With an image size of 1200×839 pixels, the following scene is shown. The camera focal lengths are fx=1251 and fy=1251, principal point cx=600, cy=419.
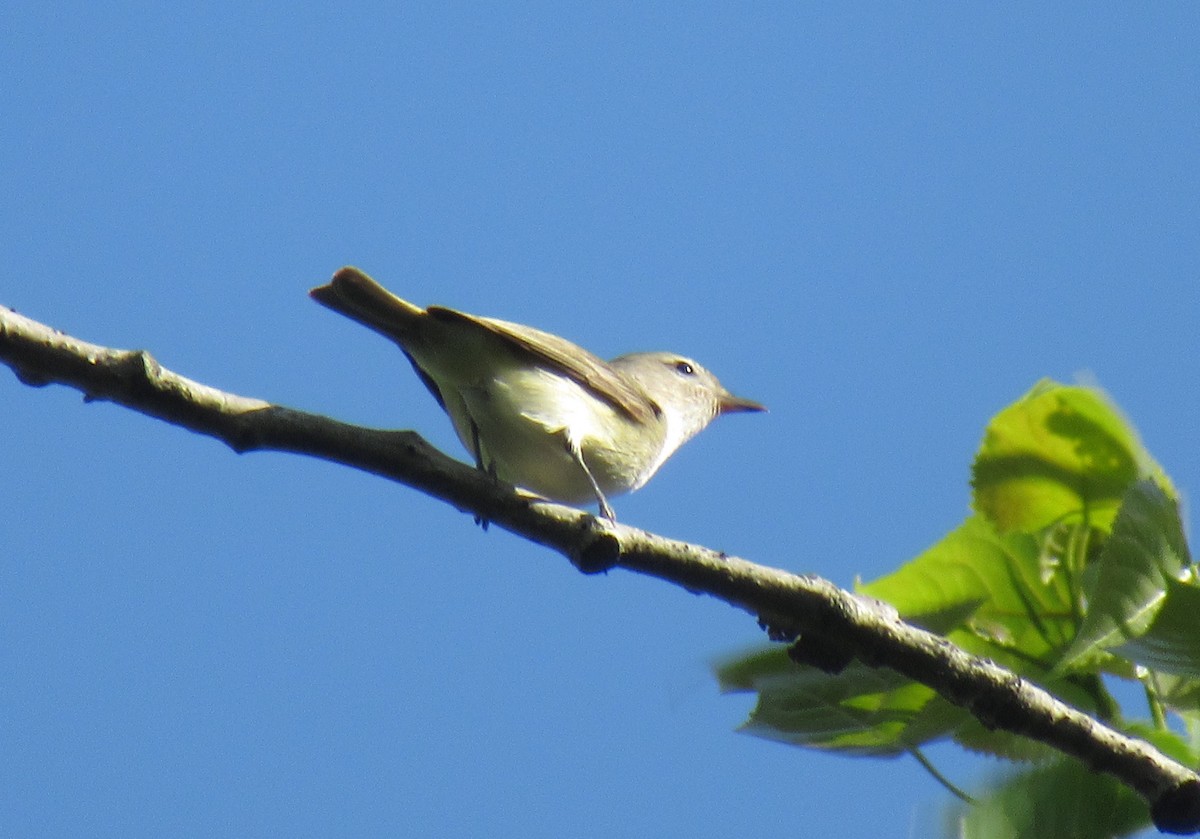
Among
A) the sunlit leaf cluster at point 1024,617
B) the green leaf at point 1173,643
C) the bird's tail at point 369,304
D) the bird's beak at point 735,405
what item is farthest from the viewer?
the bird's beak at point 735,405

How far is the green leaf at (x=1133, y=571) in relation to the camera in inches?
76.2

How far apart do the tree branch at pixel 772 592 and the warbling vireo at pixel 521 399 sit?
184cm

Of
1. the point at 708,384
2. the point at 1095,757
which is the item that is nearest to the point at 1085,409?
A: the point at 1095,757

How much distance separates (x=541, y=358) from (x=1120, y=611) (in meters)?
2.62

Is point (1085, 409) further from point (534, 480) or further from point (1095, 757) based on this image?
point (534, 480)

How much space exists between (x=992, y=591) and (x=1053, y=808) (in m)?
0.46

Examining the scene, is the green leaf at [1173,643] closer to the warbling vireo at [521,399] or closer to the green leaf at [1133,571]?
the green leaf at [1133,571]

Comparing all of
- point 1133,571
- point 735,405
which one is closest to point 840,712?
point 1133,571

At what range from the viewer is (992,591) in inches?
92.8

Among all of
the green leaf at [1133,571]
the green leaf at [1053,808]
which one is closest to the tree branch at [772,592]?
the green leaf at [1053,808]

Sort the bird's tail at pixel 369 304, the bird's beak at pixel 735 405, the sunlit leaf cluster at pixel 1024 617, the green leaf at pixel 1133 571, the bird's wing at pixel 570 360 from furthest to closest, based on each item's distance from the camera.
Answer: the bird's beak at pixel 735 405, the bird's wing at pixel 570 360, the bird's tail at pixel 369 304, the sunlit leaf cluster at pixel 1024 617, the green leaf at pixel 1133 571

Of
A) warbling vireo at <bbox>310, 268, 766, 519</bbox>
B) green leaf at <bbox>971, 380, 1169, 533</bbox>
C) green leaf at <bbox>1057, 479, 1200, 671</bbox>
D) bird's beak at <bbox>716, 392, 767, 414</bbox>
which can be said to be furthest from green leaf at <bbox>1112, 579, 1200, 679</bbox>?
bird's beak at <bbox>716, 392, 767, 414</bbox>

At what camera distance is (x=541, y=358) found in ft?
14.1

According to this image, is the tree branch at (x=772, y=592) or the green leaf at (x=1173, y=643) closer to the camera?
the green leaf at (x=1173, y=643)
